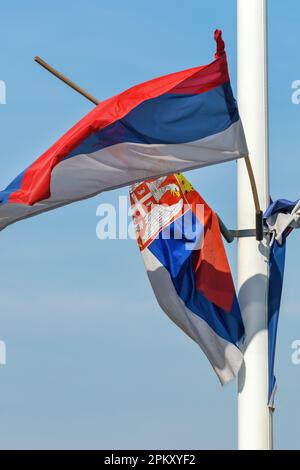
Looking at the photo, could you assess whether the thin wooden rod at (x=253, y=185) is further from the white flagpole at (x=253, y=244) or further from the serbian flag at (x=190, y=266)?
the serbian flag at (x=190, y=266)

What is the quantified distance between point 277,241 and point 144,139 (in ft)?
8.80

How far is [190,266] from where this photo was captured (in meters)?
21.3

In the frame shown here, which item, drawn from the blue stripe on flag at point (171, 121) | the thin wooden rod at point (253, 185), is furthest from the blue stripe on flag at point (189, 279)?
the blue stripe on flag at point (171, 121)

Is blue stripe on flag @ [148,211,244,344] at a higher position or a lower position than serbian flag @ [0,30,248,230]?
lower

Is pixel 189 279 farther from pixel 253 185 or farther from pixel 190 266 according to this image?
pixel 253 185

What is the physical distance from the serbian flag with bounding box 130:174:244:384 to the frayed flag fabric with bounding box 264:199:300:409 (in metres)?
0.49

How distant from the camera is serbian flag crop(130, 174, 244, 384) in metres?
21.1

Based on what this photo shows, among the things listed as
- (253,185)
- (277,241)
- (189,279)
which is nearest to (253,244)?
(277,241)

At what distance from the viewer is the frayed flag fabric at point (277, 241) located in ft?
70.1

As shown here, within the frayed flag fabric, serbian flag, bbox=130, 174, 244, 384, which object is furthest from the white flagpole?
serbian flag, bbox=130, 174, 244, 384

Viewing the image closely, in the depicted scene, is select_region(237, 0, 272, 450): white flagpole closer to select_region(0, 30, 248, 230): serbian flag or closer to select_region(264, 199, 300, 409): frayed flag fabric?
select_region(264, 199, 300, 409): frayed flag fabric

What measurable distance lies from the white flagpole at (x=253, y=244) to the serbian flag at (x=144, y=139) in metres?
1.60

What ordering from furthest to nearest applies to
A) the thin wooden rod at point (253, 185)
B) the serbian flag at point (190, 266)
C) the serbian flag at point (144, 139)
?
the serbian flag at point (190, 266)
the thin wooden rod at point (253, 185)
the serbian flag at point (144, 139)

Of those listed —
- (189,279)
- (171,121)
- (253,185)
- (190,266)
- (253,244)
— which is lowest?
(189,279)
